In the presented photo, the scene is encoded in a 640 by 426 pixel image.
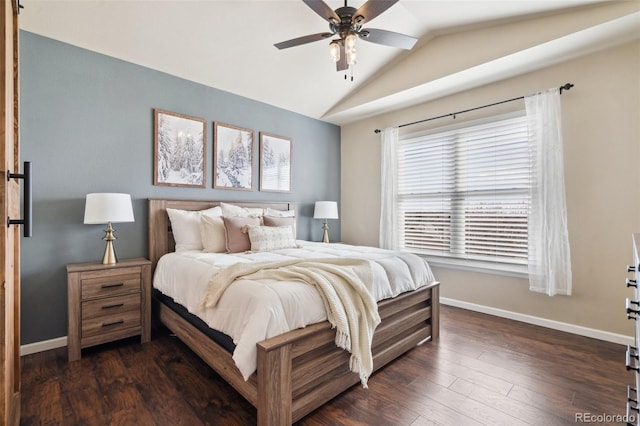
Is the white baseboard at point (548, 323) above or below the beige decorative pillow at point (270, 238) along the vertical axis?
below

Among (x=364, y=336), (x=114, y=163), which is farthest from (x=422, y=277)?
(x=114, y=163)

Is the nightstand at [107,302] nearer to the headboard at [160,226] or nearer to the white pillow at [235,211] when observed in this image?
the headboard at [160,226]

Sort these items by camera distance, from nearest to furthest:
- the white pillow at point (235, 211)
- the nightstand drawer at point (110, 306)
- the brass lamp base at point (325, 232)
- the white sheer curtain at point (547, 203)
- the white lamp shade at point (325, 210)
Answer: the nightstand drawer at point (110, 306) → the white sheer curtain at point (547, 203) → the white pillow at point (235, 211) → the white lamp shade at point (325, 210) → the brass lamp base at point (325, 232)

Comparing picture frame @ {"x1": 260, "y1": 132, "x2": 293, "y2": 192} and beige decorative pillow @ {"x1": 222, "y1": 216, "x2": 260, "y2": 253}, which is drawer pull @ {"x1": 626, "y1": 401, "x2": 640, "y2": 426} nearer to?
beige decorative pillow @ {"x1": 222, "y1": 216, "x2": 260, "y2": 253}

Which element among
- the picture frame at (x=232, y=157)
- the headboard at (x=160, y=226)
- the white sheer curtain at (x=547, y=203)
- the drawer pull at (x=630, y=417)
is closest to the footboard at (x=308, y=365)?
the drawer pull at (x=630, y=417)

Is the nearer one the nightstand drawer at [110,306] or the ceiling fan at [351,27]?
the ceiling fan at [351,27]

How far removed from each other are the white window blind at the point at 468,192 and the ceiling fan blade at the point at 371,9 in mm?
2064

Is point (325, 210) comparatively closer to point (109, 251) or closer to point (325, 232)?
point (325, 232)

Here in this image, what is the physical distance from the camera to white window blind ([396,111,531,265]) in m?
3.24

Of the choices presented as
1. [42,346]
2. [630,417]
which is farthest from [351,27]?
[42,346]

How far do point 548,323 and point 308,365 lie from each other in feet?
8.95

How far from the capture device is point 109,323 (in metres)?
2.51

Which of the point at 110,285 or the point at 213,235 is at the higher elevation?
the point at 213,235

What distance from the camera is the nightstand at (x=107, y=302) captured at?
2.36 m
